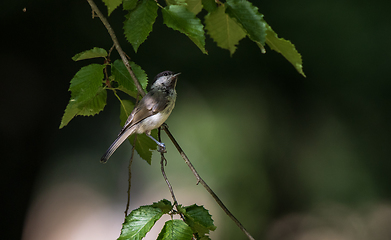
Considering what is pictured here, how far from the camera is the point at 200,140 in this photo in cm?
375

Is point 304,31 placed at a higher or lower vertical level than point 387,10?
higher

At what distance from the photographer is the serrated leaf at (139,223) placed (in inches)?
33.6

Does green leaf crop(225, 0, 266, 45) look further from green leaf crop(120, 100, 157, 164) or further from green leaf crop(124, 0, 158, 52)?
green leaf crop(120, 100, 157, 164)

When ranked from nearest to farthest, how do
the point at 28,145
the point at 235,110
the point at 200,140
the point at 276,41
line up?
the point at 276,41 → the point at 28,145 → the point at 200,140 → the point at 235,110

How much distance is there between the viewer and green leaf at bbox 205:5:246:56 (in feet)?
3.97

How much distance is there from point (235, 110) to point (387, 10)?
2005 mm

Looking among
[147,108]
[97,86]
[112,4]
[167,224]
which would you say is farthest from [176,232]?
[147,108]

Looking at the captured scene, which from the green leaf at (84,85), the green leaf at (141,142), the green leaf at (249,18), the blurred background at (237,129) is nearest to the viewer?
the green leaf at (249,18)

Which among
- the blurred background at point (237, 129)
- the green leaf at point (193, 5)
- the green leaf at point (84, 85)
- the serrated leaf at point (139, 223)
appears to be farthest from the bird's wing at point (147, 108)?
the blurred background at point (237, 129)

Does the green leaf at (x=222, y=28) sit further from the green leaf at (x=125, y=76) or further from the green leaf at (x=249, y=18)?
the green leaf at (x=125, y=76)

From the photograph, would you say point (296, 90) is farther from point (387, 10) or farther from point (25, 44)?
point (25, 44)

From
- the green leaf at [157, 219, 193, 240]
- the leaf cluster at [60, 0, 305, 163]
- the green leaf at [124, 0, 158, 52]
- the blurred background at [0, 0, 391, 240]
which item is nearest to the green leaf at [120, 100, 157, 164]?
the leaf cluster at [60, 0, 305, 163]

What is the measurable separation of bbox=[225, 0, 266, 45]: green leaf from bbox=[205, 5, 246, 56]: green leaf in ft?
0.62

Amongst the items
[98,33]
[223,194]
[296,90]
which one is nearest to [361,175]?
[296,90]
